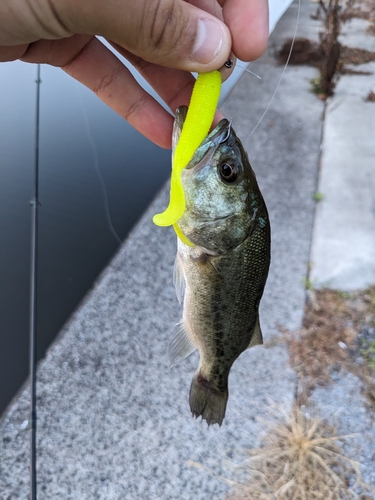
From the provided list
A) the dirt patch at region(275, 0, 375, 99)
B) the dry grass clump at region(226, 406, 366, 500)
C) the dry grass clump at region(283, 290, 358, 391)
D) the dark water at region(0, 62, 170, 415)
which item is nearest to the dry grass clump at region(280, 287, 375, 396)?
the dry grass clump at region(283, 290, 358, 391)

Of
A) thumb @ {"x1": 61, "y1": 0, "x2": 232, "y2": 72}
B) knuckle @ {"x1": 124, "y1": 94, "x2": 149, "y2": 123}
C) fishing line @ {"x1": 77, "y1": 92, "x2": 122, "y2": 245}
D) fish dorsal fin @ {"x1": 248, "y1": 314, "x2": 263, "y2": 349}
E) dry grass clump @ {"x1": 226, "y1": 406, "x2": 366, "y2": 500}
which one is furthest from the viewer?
fishing line @ {"x1": 77, "y1": 92, "x2": 122, "y2": 245}

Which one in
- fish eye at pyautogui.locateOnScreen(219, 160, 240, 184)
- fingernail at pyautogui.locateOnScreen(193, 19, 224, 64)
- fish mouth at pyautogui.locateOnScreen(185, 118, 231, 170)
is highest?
fingernail at pyautogui.locateOnScreen(193, 19, 224, 64)

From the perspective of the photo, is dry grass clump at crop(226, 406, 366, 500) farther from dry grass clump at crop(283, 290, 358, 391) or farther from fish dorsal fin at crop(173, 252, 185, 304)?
fish dorsal fin at crop(173, 252, 185, 304)

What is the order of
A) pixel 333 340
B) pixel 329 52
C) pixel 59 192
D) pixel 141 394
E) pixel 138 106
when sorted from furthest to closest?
1. pixel 329 52
2. pixel 59 192
3. pixel 333 340
4. pixel 141 394
5. pixel 138 106

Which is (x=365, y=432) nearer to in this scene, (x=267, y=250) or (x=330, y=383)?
(x=330, y=383)

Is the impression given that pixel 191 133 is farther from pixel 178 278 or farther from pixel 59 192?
pixel 59 192

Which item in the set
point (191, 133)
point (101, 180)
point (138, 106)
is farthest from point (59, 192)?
point (191, 133)

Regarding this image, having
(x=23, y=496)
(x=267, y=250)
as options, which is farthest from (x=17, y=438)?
(x=267, y=250)
